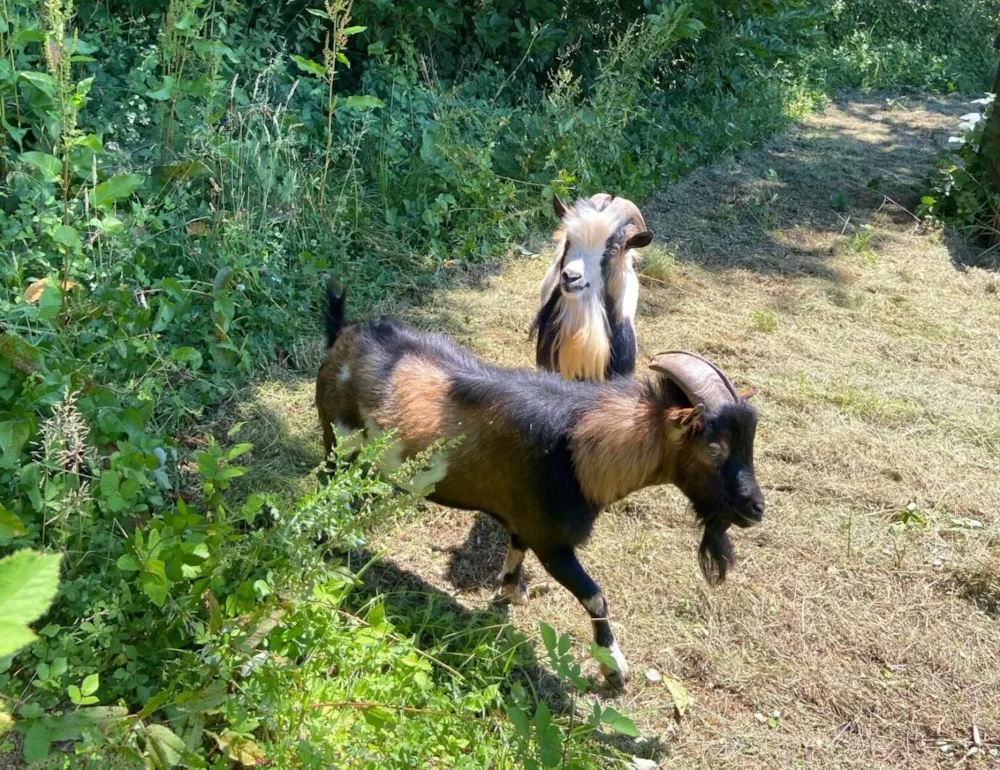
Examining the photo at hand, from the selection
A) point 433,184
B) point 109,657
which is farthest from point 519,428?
point 433,184

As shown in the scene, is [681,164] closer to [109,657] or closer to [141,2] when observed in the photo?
[141,2]

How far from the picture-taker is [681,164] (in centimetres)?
918

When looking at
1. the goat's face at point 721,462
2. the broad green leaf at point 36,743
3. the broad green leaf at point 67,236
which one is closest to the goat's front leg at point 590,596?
the goat's face at point 721,462

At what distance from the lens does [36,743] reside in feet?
7.69

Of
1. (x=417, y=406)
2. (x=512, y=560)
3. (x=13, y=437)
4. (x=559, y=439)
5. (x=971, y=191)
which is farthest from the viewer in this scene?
(x=971, y=191)

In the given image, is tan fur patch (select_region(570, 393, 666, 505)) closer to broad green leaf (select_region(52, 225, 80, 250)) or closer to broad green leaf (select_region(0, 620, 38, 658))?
broad green leaf (select_region(52, 225, 80, 250))

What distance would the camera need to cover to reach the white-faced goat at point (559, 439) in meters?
3.28

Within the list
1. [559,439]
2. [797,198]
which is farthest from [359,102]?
[797,198]

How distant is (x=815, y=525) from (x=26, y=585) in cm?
409

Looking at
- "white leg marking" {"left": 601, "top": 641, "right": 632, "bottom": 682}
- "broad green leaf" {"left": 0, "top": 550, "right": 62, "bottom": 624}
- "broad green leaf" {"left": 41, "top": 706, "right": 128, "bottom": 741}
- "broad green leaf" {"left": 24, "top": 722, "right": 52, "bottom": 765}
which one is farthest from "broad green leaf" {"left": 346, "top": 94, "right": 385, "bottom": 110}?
"broad green leaf" {"left": 0, "top": 550, "right": 62, "bottom": 624}

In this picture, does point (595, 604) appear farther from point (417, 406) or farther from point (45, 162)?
point (45, 162)

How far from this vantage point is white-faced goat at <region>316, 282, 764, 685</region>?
3279 mm

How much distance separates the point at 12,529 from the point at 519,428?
1.73 meters

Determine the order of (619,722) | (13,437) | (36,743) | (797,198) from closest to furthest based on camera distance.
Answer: (36,743), (619,722), (13,437), (797,198)
